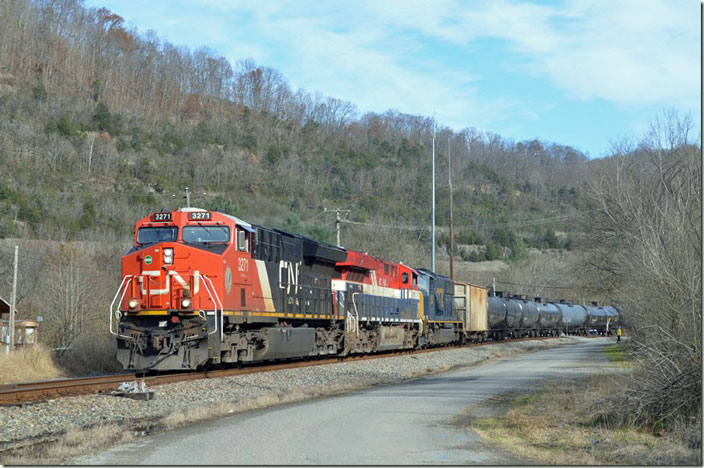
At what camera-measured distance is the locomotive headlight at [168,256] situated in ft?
65.6

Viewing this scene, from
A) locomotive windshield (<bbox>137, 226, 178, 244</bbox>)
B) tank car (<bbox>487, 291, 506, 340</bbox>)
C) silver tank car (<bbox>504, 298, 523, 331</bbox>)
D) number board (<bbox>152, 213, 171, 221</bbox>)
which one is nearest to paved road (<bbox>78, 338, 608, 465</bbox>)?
locomotive windshield (<bbox>137, 226, 178, 244</bbox>)

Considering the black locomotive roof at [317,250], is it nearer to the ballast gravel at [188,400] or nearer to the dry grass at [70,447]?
the ballast gravel at [188,400]

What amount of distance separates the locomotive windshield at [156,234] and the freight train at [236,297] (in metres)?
0.03

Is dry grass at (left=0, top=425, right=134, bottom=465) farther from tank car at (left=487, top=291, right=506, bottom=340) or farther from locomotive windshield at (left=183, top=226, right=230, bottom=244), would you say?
tank car at (left=487, top=291, right=506, bottom=340)

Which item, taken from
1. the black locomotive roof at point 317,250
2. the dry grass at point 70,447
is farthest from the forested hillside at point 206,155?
the dry grass at point 70,447

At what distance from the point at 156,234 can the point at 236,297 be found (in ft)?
9.55

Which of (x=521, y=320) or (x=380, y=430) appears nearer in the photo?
(x=380, y=430)

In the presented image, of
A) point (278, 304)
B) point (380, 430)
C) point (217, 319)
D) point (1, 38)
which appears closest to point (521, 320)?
point (278, 304)

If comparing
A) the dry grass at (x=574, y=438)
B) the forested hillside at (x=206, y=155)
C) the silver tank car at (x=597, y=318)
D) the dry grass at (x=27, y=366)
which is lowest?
the silver tank car at (x=597, y=318)

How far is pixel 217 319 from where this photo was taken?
19.6 metres

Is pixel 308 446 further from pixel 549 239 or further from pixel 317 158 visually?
pixel 549 239

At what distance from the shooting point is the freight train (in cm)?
1944

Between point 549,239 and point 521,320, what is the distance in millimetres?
78150

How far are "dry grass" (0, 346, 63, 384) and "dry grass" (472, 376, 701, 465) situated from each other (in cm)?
1538
